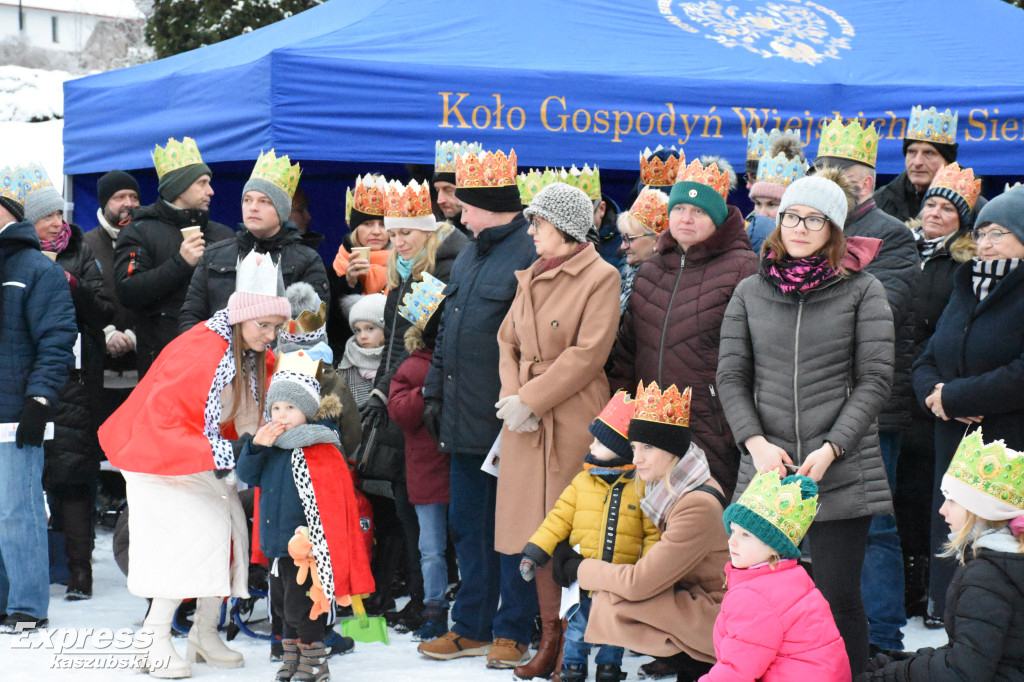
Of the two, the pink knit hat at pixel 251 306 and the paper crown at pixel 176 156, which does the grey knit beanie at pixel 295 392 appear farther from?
the paper crown at pixel 176 156

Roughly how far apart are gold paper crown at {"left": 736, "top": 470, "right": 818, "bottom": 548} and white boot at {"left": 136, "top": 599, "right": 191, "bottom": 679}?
99.0 inches

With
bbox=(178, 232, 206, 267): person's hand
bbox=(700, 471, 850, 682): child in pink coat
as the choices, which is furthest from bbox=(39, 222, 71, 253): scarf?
bbox=(700, 471, 850, 682): child in pink coat

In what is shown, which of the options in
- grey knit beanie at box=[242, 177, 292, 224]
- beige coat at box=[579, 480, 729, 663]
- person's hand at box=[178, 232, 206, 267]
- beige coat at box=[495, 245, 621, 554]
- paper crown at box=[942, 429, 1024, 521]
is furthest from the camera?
person's hand at box=[178, 232, 206, 267]

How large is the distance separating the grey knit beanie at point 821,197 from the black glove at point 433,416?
1954mm

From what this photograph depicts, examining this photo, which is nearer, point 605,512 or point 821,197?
point 821,197

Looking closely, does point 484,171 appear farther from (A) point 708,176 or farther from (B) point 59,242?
(B) point 59,242

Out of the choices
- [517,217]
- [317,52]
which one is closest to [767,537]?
[517,217]

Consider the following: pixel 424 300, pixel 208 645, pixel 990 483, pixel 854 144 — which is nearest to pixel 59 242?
pixel 424 300

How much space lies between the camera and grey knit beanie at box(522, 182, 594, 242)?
4.84 m

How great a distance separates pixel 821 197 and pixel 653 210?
1.55 m

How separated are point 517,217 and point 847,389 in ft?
6.23

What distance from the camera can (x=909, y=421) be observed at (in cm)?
504

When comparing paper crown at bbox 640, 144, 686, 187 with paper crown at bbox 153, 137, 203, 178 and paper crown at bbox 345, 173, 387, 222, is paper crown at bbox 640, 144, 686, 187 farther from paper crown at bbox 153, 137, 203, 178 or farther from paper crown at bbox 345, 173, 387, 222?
paper crown at bbox 153, 137, 203, 178

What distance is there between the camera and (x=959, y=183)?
5.54m
